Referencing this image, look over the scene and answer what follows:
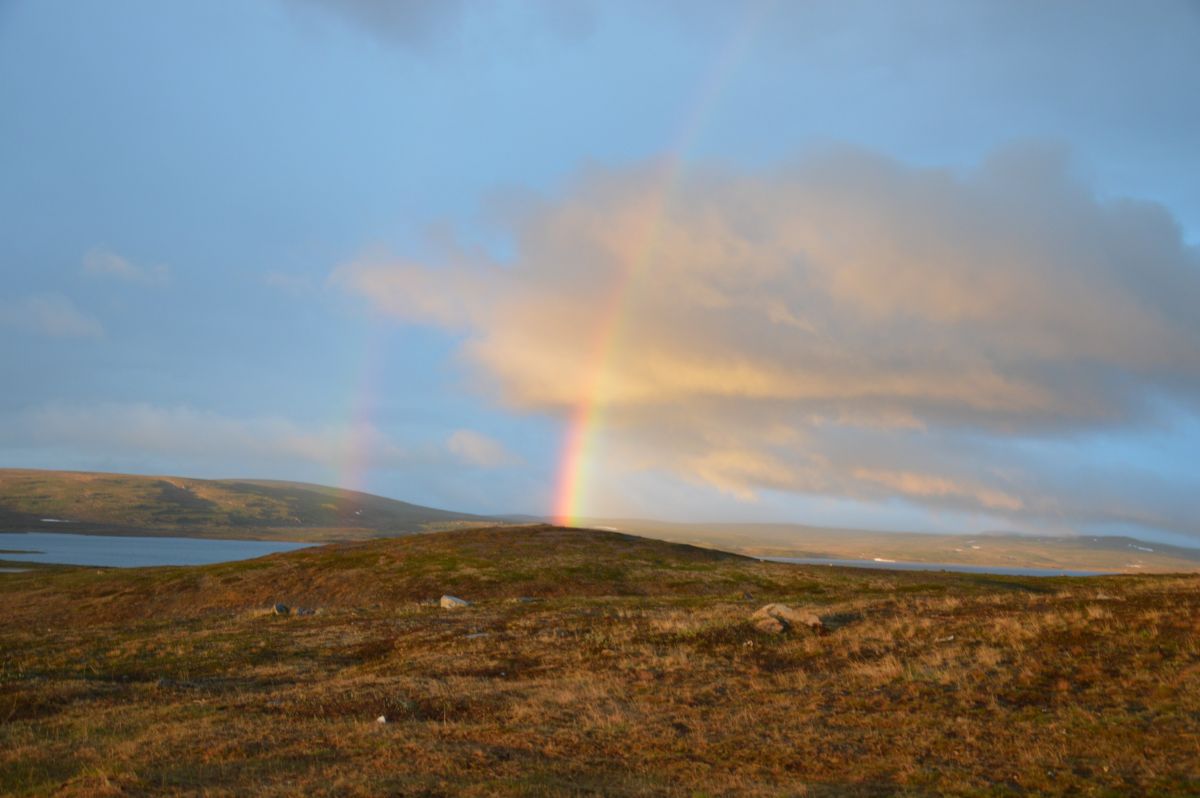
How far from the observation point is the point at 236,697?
76.4 feet

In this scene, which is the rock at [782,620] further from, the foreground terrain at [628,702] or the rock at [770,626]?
the foreground terrain at [628,702]

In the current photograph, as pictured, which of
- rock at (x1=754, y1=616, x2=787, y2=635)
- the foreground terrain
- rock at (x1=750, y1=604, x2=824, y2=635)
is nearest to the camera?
the foreground terrain

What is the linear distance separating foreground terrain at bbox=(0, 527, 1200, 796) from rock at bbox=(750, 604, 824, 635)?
0.63 metres

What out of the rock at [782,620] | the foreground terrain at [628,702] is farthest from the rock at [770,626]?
the foreground terrain at [628,702]

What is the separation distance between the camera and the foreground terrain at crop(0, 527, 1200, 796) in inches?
567

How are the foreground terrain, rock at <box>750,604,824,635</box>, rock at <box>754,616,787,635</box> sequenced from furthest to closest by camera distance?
rock at <box>750,604,824,635</box> < rock at <box>754,616,787,635</box> < the foreground terrain

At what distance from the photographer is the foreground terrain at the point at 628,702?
14.4 meters

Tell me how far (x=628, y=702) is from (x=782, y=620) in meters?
11.6

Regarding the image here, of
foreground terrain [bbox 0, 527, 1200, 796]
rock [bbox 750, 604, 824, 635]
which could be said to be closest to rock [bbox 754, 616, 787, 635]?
rock [bbox 750, 604, 824, 635]

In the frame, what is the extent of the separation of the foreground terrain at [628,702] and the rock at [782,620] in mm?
632

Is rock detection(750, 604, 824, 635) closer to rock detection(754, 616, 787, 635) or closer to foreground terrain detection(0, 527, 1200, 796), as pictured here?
rock detection(754, 616, 787, 635)

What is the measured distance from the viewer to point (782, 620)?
30.4 m

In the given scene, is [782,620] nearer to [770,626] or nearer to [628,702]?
[770,626]

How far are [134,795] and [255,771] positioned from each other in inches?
85.7
